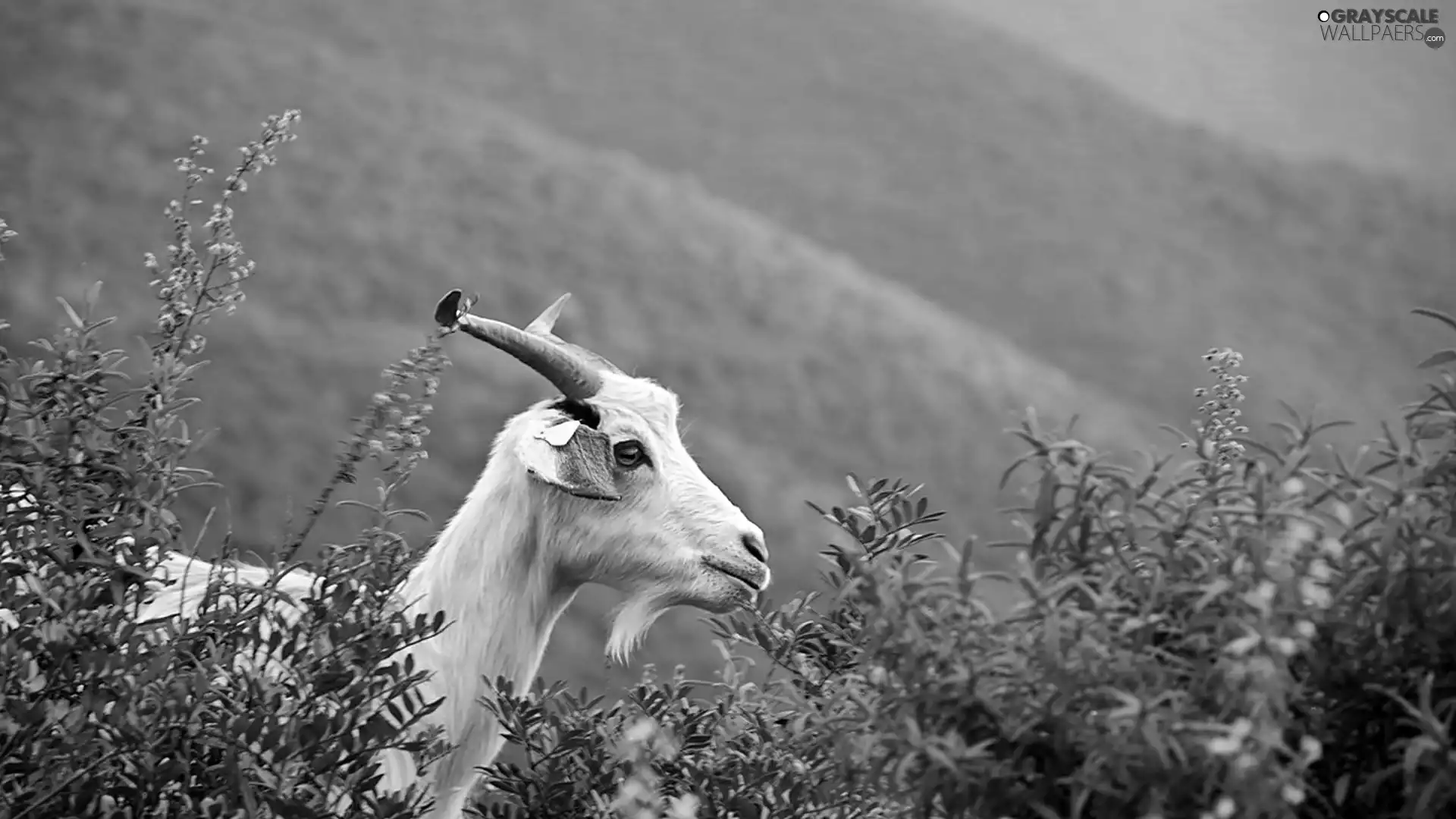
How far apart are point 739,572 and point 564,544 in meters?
0.41

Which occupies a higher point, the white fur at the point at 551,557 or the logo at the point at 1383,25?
the logo at the point at 1383,25

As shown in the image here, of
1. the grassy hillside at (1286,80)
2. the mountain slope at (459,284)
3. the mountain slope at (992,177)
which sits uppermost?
the grassy hillside at (1286,80)

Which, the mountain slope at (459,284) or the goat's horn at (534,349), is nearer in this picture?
the goat's horn at (534,349)

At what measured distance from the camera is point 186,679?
2193mm

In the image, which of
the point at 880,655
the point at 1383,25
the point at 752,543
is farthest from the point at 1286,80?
the point at 880,655

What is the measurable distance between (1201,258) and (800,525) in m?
12.7

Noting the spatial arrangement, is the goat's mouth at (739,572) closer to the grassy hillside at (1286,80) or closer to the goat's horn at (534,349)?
the goat's horn at (534,349)

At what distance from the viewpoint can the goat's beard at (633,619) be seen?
10.7 ft

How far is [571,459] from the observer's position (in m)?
3.06

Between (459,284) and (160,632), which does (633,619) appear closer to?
(160,632)

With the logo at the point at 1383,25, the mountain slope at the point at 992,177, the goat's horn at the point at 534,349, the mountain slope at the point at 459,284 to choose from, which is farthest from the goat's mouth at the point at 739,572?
the mountain slope at the point at 992,177

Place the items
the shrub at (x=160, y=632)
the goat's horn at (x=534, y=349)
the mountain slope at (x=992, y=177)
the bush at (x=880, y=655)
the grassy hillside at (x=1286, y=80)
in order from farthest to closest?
the grassy hillside at (x=1286, y=80) < the mountain slope at (x=992, y=177) < the goat's horn at (x=534, y=349) < the shrub at (x=160, y=632) < the bush at (x=880, y=655)

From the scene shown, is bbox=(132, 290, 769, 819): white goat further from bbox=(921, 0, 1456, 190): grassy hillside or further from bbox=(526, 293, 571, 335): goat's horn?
bbox=(921, 0, 1456, 190): grassy hillside

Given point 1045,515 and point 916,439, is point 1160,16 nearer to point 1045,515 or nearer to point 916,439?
point 916,439
